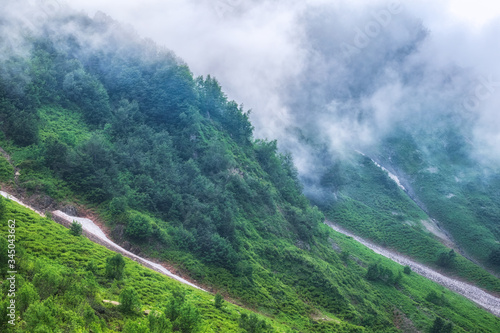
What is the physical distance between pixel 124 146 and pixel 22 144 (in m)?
14.2

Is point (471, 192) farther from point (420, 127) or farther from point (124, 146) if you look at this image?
point (124, 146)

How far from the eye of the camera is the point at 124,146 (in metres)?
55.3

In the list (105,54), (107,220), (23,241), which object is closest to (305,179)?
(105,54)

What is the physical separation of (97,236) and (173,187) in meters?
16.9

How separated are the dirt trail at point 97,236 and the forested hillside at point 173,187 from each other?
5.65ft

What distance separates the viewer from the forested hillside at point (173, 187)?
44250 millimetres

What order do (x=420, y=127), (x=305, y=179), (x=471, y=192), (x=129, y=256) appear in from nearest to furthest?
1. (x=129, y=256)
2. (x=305, y=179)
3. (x=471, y=192)
4. (x=420, y=127)

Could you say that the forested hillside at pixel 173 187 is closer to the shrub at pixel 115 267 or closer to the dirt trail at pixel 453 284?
the shrub at pixel 115 267

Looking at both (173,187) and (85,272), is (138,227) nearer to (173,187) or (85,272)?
(173,187)

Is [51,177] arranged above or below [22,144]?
below

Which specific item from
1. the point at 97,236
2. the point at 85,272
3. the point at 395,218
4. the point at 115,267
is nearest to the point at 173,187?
the point at 97,236

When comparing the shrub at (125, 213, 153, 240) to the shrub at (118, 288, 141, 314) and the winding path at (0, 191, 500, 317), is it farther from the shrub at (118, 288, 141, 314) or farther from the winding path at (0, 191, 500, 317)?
the shrub at (118, 288, 141, 314)

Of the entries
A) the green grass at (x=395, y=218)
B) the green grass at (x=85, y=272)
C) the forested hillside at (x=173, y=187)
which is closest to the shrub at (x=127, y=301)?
the green grass at (x=85, y=272)

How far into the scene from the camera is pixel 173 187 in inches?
2146
